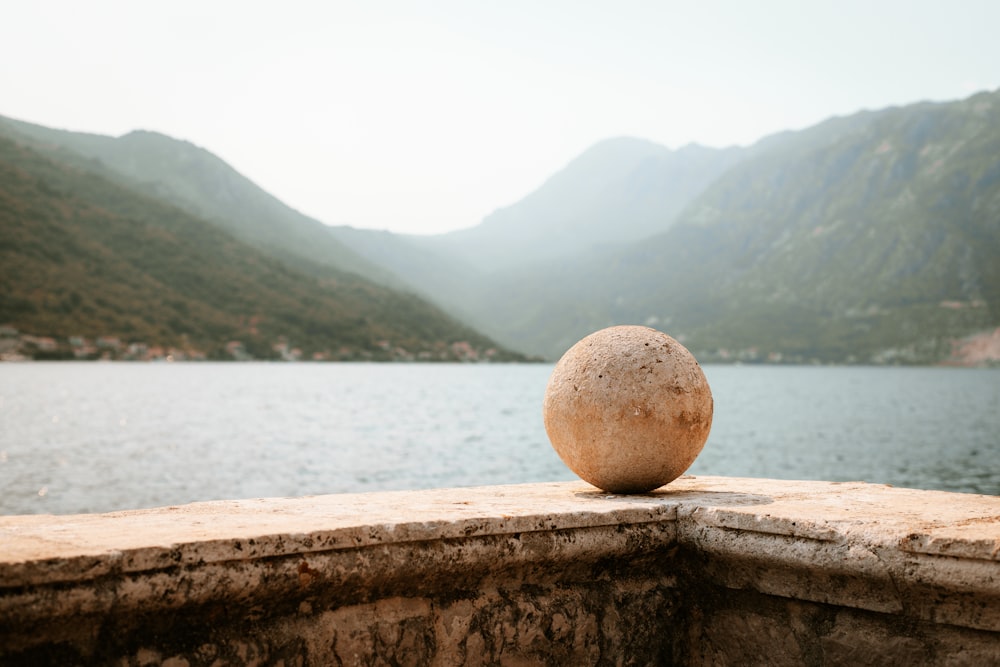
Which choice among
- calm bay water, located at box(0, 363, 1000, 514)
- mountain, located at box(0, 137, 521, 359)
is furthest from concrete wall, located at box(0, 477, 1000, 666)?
mountain, located at box(0, 137, 521, 359)

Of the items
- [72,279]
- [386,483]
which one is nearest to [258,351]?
[72,279]

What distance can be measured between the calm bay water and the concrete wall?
1095 inches

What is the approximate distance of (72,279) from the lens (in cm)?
11250

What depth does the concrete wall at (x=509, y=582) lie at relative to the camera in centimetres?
274

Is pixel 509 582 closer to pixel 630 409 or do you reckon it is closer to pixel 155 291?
pixel 630 409

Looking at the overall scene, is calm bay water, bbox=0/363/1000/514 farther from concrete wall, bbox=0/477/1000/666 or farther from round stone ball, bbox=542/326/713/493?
concrete wall, bbox=0/477/1000/666

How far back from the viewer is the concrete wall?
274 cm

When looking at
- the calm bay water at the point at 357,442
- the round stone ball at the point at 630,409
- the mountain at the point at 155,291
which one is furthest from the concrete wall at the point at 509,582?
the mountain at the point at 155,291

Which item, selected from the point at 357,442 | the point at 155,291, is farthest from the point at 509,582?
the point at 155,291

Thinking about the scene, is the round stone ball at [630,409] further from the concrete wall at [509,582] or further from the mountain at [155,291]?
the mountain at [155,291]

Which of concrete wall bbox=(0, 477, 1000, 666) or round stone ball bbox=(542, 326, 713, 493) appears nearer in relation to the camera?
concrete wall bbox=(0, 477, 1000, 666)

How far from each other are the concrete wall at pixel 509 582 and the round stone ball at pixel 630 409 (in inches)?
15.3

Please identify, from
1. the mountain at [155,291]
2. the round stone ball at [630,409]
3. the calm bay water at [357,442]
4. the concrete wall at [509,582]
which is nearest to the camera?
the concrete wall at [509,582]

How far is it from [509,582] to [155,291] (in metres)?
127
